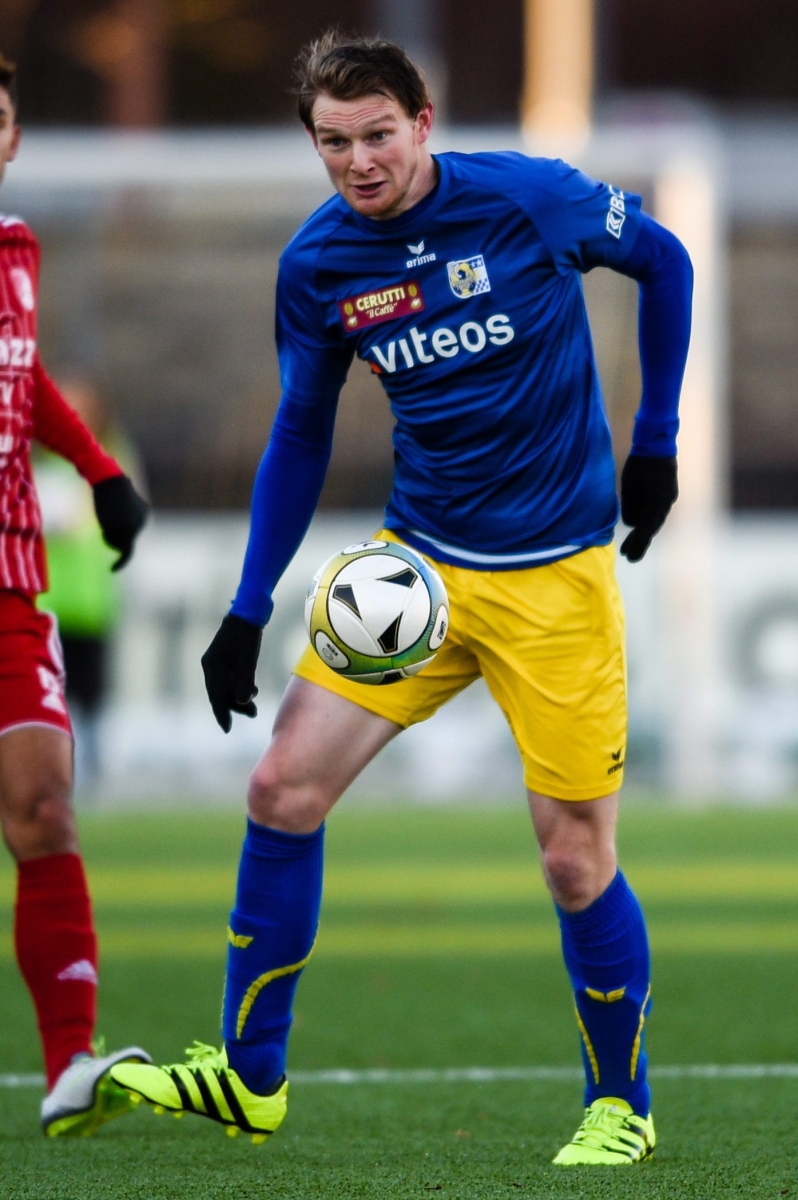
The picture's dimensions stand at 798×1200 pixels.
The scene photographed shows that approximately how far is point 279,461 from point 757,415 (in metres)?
15.8

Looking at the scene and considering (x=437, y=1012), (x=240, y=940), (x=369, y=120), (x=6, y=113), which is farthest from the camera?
(x=437, y=1012)

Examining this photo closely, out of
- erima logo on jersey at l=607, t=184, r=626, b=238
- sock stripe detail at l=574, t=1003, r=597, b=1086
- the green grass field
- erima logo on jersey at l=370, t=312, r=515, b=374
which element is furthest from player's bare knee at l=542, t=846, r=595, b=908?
erima logo on jersey at l=607, t=184, r=626, b=238

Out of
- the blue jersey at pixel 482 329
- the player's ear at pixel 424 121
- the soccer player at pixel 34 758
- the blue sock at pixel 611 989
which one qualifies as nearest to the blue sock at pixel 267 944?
the soccer player at pixel 34 758

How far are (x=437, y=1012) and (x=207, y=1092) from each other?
6.29ft

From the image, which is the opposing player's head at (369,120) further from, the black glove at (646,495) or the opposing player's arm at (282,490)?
the black glove at (646,495)

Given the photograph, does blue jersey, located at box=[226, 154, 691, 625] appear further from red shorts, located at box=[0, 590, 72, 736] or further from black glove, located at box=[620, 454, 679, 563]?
red shorts, located at box=[0, 590, 72, 736]

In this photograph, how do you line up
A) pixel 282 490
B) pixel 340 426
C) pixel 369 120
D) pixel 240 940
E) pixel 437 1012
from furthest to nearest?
pixel 340 426
pixel 437 1012
pixel 282 490
pixel 240 940
pixel 369 120

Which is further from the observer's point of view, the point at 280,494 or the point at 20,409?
the point at 20,409

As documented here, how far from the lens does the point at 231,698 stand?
12.7 ft

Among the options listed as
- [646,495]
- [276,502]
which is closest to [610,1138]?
[646,495]

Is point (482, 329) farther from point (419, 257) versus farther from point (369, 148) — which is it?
point (369, 148)

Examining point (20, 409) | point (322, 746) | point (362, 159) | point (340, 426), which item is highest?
point (362, 159)

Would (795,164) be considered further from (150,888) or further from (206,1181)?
(206,1181)

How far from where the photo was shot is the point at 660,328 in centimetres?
387
